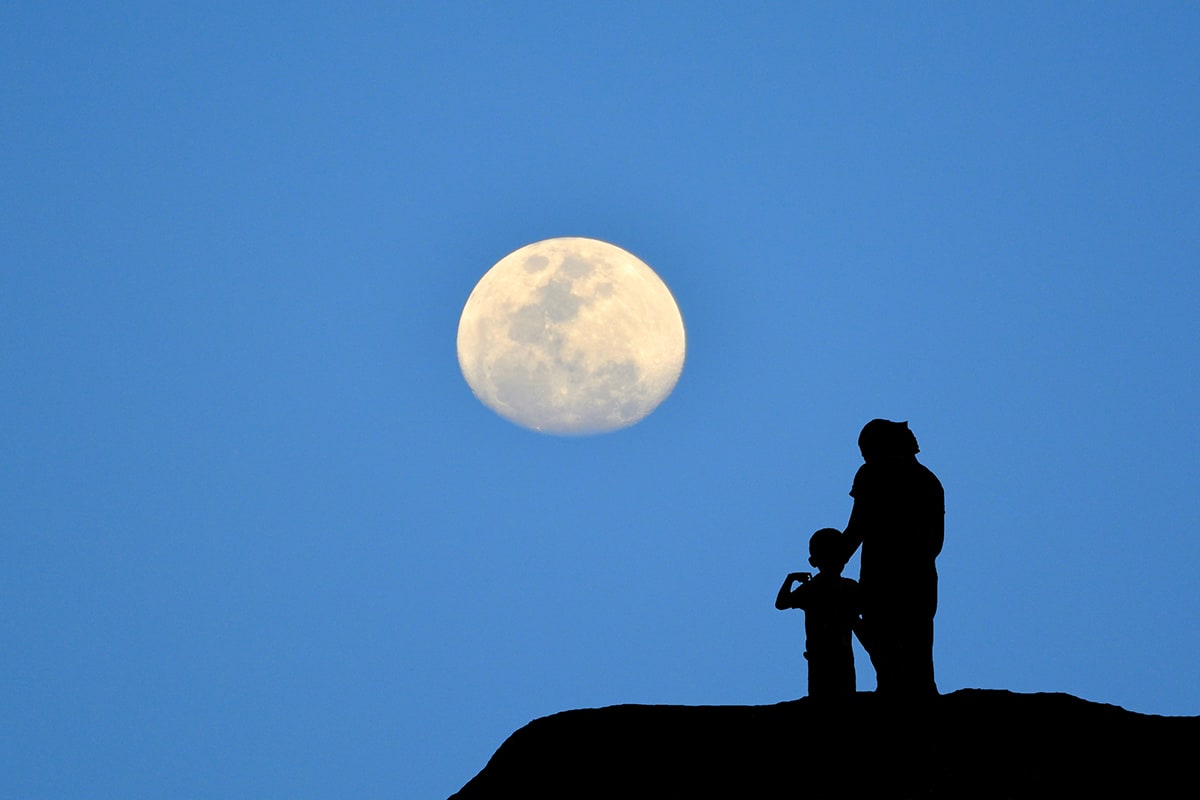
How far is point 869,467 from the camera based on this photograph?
945cm

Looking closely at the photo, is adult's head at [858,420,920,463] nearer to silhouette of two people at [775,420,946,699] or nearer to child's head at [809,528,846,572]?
silhouette of two people at [775,420,946,699]

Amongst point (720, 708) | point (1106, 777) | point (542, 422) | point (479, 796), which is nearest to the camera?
point (1106, 777)

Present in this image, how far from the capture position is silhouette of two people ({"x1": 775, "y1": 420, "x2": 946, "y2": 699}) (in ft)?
30.2

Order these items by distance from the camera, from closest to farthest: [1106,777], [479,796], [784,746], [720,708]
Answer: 1. [1106,777]
2. [784,746]
3. [479,796]
4. [720,708]

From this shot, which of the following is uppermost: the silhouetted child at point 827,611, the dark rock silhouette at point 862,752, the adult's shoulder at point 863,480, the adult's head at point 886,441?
the adult's head at point 886,441

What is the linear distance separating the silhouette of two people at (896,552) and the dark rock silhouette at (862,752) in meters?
0.32

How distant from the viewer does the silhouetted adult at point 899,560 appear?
9.22 meters

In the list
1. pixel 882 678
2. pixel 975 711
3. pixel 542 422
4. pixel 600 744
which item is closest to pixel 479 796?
pixel 600 744

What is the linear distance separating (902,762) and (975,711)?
1.29 meters

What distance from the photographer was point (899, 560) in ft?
30.3

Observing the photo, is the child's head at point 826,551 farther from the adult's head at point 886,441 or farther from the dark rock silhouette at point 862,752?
the dark rock silhouette at point 862,752

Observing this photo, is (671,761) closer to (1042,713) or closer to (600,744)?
(600,744)

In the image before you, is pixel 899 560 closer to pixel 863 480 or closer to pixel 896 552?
pixel 896 552

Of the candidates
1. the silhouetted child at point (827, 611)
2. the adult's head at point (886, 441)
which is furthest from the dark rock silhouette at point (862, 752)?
the adult's head at point (886, 441)
